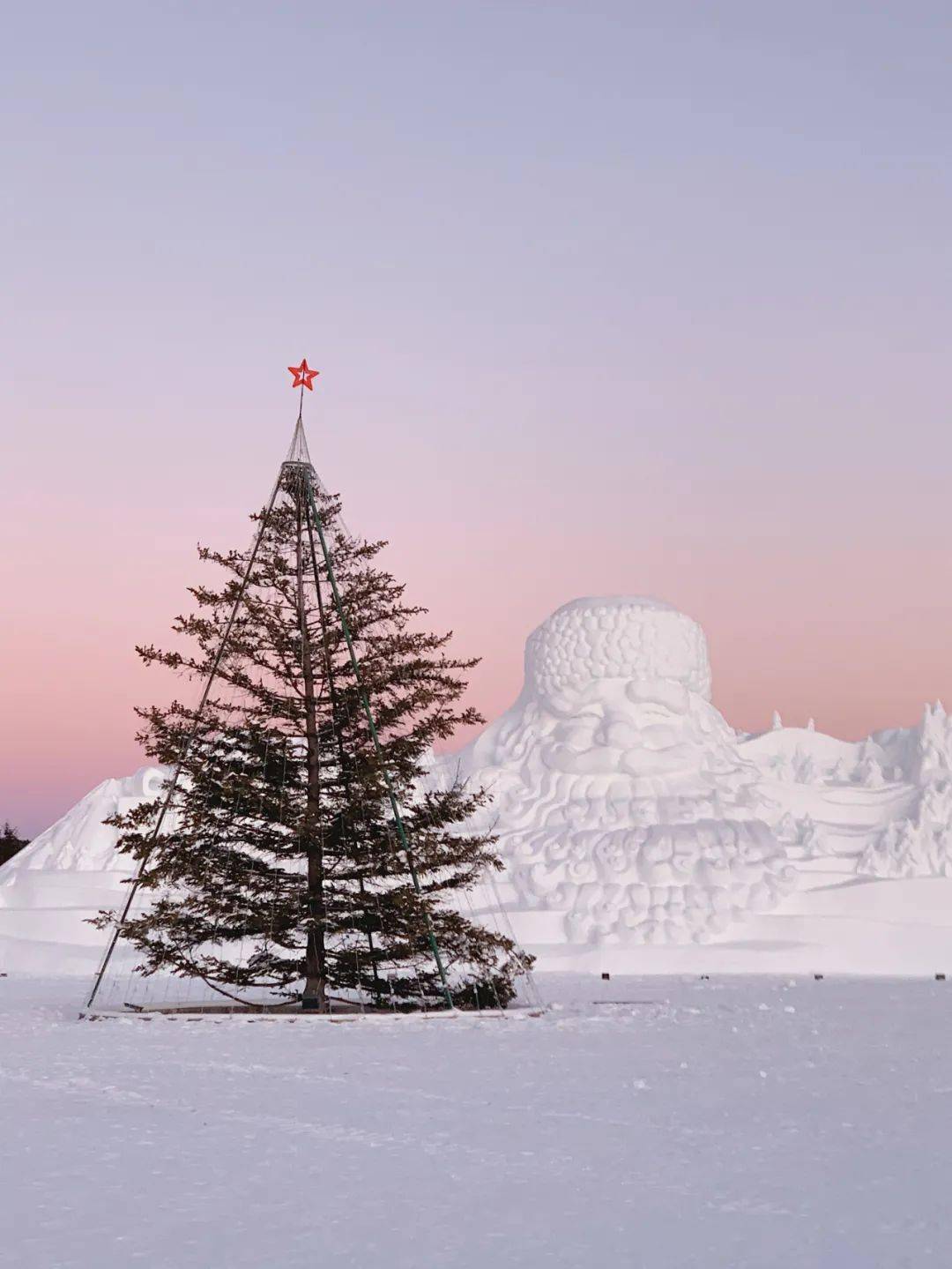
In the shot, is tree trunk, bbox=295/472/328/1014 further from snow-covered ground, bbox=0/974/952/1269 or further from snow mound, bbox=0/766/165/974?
snow mound, bbox=0/766/165/974

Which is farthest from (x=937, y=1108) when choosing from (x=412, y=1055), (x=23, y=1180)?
(x=23, y=1180)

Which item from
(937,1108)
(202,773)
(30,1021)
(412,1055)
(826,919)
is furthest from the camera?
(826,919)

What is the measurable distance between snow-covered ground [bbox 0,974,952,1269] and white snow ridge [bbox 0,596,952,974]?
7.43 metres

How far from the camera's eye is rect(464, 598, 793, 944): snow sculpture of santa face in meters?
20.2

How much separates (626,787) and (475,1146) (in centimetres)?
1595

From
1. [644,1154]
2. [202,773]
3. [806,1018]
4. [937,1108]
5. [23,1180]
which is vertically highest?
[202,773]

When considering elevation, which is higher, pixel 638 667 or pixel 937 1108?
pixel 638 667

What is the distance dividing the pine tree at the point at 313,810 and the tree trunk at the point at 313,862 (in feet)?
0.06

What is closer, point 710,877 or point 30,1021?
point 30,1021

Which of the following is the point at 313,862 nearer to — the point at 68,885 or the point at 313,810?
the point at 313,810

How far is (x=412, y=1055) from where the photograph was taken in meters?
10.3

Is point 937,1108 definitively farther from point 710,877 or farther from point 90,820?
point 90,820

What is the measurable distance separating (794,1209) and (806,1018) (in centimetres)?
783

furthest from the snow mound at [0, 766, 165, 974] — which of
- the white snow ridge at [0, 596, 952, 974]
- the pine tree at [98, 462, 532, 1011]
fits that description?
the pine tree at [98, 462, 532, 1011]
